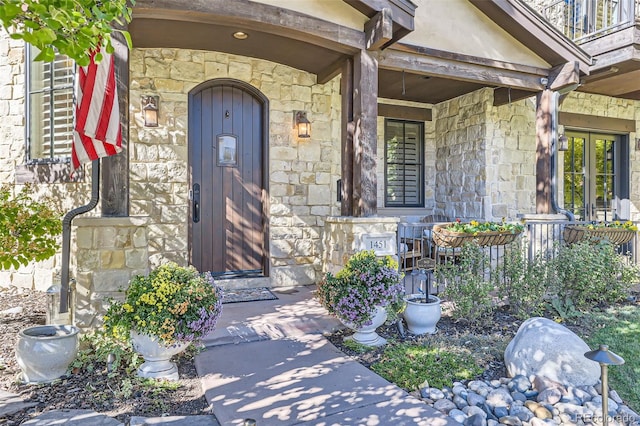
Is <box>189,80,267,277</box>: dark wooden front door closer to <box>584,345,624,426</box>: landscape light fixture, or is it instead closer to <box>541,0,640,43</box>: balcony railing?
<box>584,345,624,426</box>: landscape light fixture

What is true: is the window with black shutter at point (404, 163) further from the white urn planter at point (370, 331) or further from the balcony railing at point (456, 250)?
the white urn planter at point (370, 331)

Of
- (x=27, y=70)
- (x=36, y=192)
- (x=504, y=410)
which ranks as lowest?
(x=504, y=410)

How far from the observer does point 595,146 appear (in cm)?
752

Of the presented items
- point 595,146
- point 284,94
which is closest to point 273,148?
point 284,94

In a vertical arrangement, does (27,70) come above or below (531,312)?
above

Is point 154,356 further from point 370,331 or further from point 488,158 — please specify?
point 488,158

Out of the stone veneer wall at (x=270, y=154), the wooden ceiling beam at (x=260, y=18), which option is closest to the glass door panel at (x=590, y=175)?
the stone veneer wall at (x=270, y=154)

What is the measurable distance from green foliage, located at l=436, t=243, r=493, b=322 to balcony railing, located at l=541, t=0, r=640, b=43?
418cm

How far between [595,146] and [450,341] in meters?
6.00

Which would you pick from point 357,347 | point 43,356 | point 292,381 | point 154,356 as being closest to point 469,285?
point 357,347

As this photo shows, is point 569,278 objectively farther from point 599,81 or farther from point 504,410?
point 599,81

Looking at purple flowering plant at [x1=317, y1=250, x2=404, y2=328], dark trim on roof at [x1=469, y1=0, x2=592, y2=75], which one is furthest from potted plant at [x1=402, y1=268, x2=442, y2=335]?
dark trim on roof at [x1=469, y1=0, x2=592, y2=75]

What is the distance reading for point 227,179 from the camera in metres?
5.11

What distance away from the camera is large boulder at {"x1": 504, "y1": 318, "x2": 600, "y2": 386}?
2812mm
